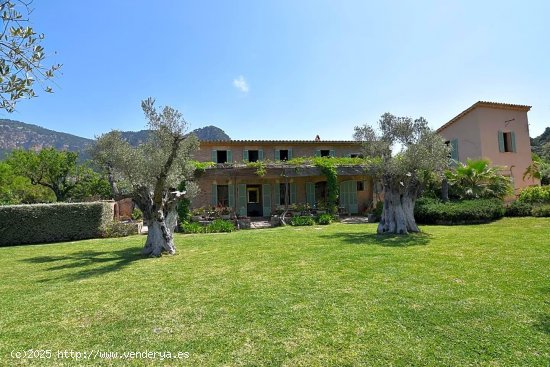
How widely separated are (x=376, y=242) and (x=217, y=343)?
7913mm

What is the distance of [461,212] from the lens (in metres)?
15.3

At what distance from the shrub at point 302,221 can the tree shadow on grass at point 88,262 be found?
8484mm

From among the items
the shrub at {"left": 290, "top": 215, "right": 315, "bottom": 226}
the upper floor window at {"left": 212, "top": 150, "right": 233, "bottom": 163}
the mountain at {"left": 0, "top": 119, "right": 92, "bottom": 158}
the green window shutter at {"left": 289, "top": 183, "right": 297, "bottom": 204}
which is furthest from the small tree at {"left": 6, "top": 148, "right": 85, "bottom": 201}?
the mountain at {"left": 0, "top": 119, "right": 92, "bottom": 158}

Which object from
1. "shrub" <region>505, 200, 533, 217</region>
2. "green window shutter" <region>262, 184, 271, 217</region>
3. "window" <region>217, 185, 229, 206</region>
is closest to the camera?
"shrub" <region>505, 200, 533, 217</region>

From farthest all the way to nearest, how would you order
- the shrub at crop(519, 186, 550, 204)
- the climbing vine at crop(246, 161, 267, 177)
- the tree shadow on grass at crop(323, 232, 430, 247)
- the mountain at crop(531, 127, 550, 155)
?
1. the mountain at crop(531, 127, 550, 155)
2. the climbing vine at crop(246, 161, 267, 177)
3. the shrub at crop(519, 186, 550, 204)
4. the tree shadow on grass at crop(323, 232, 430, 247)

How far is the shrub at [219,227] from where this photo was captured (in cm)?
1580

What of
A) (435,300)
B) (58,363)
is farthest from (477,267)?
(58,363)

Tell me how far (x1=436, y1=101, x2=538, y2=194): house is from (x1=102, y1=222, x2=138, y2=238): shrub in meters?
22.7

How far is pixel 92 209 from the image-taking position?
49.9 ft

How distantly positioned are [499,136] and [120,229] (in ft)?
82.6

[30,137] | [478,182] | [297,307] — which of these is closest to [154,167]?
[297,307]

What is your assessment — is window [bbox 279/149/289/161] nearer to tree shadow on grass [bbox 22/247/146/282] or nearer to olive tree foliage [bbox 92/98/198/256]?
olive tree foliage [bbox 92/98/198/256]

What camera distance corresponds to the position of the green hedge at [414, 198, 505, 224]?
1525 centimetres

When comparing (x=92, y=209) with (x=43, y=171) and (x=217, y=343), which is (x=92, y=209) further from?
(x=43, y=171)
